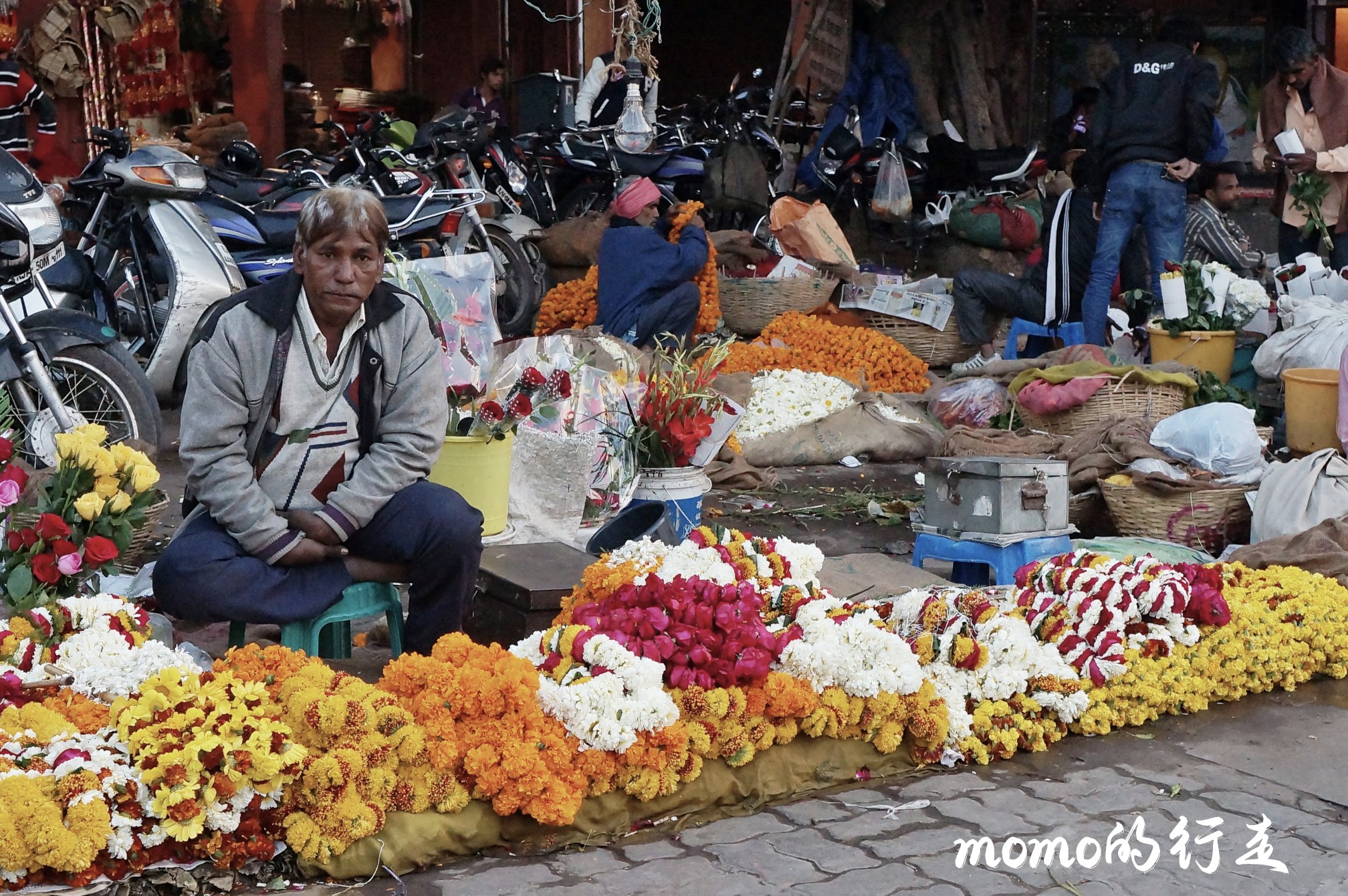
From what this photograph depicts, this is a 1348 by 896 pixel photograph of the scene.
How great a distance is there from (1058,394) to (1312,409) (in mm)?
1021

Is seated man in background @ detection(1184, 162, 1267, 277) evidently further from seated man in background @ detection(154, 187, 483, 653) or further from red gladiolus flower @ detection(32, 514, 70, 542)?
red gladiolus flower @ detection(32, 514, 70, 542)

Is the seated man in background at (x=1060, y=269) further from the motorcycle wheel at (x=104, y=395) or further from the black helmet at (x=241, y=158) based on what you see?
the motorcycle wheel at (x=104, y=395)

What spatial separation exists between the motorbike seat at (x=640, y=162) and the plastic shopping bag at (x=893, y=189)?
174 centimetres

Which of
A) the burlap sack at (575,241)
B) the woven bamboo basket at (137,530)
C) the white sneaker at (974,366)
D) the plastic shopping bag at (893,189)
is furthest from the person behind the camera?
the plastic shopping bag at (893,189)

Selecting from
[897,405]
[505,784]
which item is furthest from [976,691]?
[897,405]

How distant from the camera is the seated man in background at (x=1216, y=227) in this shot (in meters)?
8.78

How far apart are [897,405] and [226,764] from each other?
5174mm

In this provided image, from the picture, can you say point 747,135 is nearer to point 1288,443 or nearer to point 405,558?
point 1288,443

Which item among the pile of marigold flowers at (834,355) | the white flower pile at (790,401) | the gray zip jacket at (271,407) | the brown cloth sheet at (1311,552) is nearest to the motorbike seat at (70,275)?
the gray zip jacket at (271,407)

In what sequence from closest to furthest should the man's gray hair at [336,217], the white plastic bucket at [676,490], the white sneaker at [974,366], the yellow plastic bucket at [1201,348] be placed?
the man's gray hair at [336,217] < the white plastic bucket at [676,490] < the yellow plastic bucket at [1201,348] < the white sneaker at [974,366]

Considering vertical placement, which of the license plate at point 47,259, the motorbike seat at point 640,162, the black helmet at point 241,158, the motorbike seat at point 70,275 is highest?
the black helmet at point 241,158

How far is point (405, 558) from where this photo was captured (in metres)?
3.78

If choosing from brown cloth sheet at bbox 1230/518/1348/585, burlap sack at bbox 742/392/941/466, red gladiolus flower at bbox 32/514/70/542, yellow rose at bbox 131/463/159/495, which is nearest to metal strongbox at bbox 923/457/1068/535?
brown cloth sheet at bbox 1230/518/1348/585

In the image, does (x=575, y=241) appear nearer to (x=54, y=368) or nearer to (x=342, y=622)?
(x=54, y=368)
